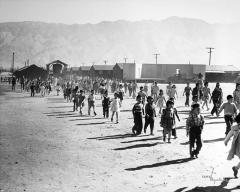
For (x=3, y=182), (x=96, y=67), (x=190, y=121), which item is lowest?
(x=3, y=182)

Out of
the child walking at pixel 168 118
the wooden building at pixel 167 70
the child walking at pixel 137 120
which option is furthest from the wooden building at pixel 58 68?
the child walking at pixel 168 118

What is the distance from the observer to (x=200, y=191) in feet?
23.6

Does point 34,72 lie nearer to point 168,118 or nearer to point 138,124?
point 138,124

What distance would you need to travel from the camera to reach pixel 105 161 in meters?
9.62

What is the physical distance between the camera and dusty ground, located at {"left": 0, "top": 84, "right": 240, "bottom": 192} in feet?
25.0

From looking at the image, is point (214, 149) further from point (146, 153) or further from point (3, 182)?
point (3, 182)

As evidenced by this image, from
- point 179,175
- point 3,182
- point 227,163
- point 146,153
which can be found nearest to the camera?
point 3,182

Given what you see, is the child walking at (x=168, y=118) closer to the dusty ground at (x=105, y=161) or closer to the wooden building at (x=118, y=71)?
the dusty ground at (x=105, y=161)

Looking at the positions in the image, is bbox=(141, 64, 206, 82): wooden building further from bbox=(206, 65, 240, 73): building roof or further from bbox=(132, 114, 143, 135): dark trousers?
bbox=(132, 114, 143, 135): dark trousers

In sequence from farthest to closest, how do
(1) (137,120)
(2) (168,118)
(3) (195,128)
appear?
(1) (137,120) → (2) (168,118) → (3) (195,128)

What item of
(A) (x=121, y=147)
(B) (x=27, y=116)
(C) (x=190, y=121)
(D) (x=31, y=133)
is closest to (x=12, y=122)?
(B) (x=27, y=116)

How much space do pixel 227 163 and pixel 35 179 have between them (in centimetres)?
509

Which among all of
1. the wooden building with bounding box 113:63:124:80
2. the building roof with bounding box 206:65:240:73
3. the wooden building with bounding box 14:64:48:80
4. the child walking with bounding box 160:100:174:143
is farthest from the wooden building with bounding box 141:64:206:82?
the child walking with bounding box 160:100:174:143

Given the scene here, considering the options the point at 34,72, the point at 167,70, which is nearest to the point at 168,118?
the point at 34,72
